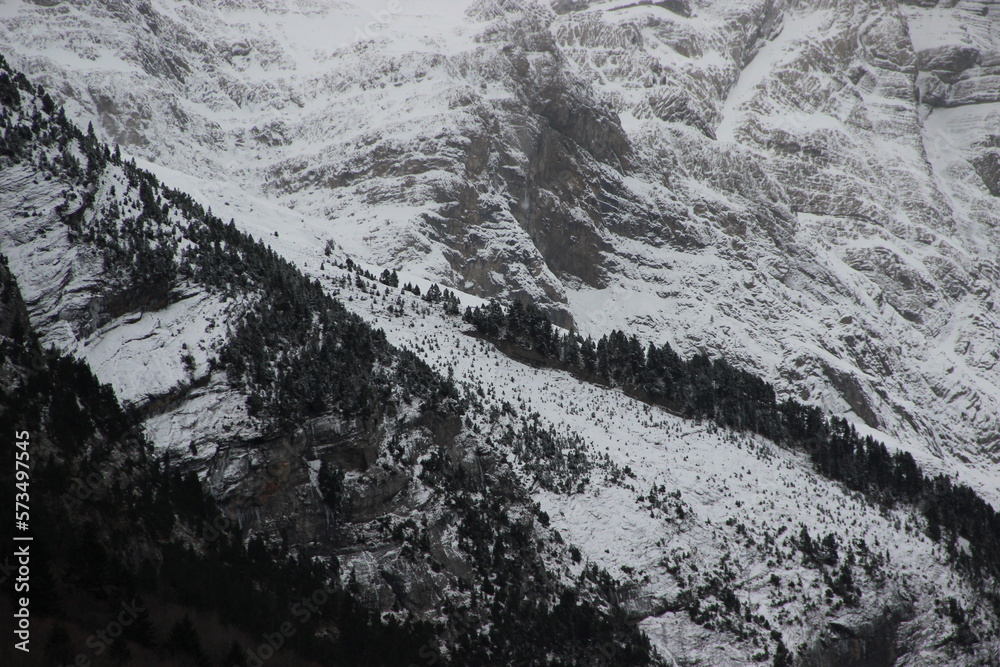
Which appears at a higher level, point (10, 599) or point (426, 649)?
point (10, 599)

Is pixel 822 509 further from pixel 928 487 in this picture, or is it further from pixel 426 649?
pixel 426 649

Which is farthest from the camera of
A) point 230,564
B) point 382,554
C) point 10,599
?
point 382,554

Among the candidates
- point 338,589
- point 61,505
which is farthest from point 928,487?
point 61,505

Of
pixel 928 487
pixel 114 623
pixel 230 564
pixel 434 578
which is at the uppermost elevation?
pixel 114 623

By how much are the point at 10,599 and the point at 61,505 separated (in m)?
14.0

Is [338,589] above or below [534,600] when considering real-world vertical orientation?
above

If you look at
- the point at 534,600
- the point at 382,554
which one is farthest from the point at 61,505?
the point at 534,600

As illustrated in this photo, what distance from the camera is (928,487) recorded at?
402 feet

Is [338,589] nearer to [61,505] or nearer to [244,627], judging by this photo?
[244,627]

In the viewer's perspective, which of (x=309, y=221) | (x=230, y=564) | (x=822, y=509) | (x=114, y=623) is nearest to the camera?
(x=114, y=623)

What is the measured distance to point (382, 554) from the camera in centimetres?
8275

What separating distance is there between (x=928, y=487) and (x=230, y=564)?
291ft

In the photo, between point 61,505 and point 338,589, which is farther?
point 338,589

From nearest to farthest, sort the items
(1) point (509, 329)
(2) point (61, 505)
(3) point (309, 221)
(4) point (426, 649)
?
(2) point (61, 505) → (4) point (426, 649) → (1) point (509, 329) → (3) point (309, 221)
